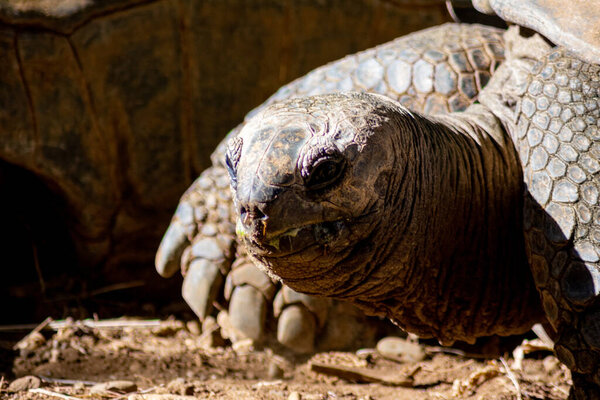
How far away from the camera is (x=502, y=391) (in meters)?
2.78

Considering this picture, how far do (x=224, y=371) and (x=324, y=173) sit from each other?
62.8 inches

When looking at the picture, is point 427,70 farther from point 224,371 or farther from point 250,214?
point 224,371

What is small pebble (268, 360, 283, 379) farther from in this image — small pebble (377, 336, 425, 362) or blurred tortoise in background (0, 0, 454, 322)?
blurred tortoise in background (0, 0, 454, 322)

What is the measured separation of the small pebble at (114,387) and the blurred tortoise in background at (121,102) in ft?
4.69

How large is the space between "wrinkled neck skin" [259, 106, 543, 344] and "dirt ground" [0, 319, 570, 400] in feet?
1.10

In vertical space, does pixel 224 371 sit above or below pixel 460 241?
below

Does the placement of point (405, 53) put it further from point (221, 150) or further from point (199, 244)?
point (199, 244)

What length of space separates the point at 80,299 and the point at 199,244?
1.22 m

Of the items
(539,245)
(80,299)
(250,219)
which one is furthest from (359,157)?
(80,299)

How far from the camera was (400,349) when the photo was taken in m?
3.45

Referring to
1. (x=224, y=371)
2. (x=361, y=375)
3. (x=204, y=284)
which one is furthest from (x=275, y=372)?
(x=204, y=284)

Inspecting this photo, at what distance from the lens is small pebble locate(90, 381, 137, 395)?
2652 millimetres

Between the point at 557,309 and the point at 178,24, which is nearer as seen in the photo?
the point at 557,309

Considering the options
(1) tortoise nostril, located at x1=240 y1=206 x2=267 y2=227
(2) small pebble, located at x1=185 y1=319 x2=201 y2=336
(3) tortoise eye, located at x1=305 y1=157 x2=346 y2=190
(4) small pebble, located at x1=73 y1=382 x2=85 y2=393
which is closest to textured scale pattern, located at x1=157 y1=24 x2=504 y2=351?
(2) small pebble, located at x1=185 y1=319 x2=201 y2=336
